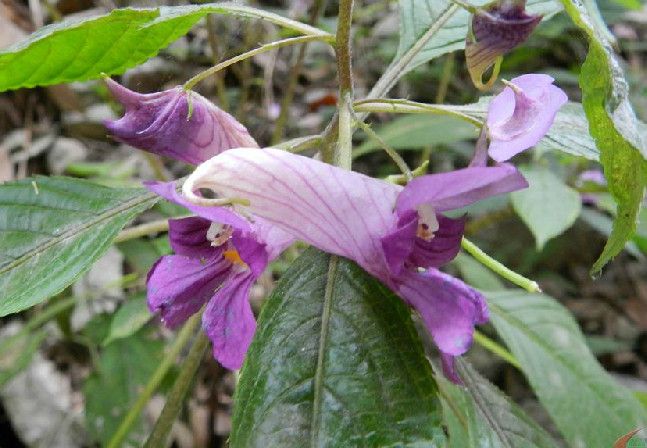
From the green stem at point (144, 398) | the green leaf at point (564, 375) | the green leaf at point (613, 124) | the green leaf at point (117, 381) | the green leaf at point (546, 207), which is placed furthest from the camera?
the green leaf at point (117, 381)

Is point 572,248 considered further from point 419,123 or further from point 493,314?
point 493,314

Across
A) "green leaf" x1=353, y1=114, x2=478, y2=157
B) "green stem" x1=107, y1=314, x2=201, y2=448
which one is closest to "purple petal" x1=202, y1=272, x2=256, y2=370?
"green stem" x1=107, y1=314, x2=201, y2=448

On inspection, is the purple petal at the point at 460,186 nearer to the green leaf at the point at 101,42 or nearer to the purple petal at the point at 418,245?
the purple petal at the point at 418,245

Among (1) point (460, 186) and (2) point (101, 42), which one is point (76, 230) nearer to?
(2) point (101, 42)

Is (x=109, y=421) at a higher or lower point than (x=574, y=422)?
lower

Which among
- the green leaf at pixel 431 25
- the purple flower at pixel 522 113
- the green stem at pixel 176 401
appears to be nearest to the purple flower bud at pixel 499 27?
the purple flower at pixel 522 113

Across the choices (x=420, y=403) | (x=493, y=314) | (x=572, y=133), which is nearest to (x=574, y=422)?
(x=493, y=314)
